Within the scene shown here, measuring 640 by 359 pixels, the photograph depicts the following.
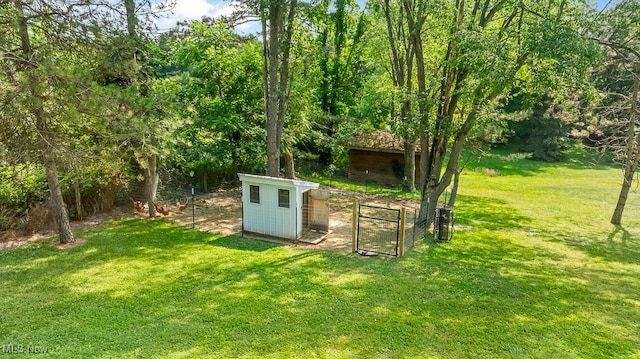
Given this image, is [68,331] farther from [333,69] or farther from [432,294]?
[333,69]

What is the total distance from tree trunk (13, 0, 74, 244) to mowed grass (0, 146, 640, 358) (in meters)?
0.73

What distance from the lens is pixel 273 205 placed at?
32.6 ft

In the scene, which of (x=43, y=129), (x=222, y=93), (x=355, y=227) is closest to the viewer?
(x=43, y=129)

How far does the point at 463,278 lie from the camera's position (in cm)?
774

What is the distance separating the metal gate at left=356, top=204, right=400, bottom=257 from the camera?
915cm

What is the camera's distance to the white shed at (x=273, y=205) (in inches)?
380

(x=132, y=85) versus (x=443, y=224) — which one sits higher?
(x=132, y=85)

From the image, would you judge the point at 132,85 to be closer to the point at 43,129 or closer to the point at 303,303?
the point at 43,129

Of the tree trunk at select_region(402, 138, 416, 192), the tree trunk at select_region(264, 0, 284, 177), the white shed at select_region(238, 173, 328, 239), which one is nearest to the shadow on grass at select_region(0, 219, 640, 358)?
the white shed at select_region(238, 173, 328, 239)

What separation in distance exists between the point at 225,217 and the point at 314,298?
6288 millimetres

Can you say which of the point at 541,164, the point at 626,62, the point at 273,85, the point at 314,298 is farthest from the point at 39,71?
the point at 541,164

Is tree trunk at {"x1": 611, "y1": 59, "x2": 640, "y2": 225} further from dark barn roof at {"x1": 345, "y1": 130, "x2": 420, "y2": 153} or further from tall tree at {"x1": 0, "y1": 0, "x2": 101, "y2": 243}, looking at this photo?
tall tree at {"x1": 0, "y1": 0, "x2": 101, "y2": 243}

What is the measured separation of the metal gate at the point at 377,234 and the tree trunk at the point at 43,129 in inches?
274
